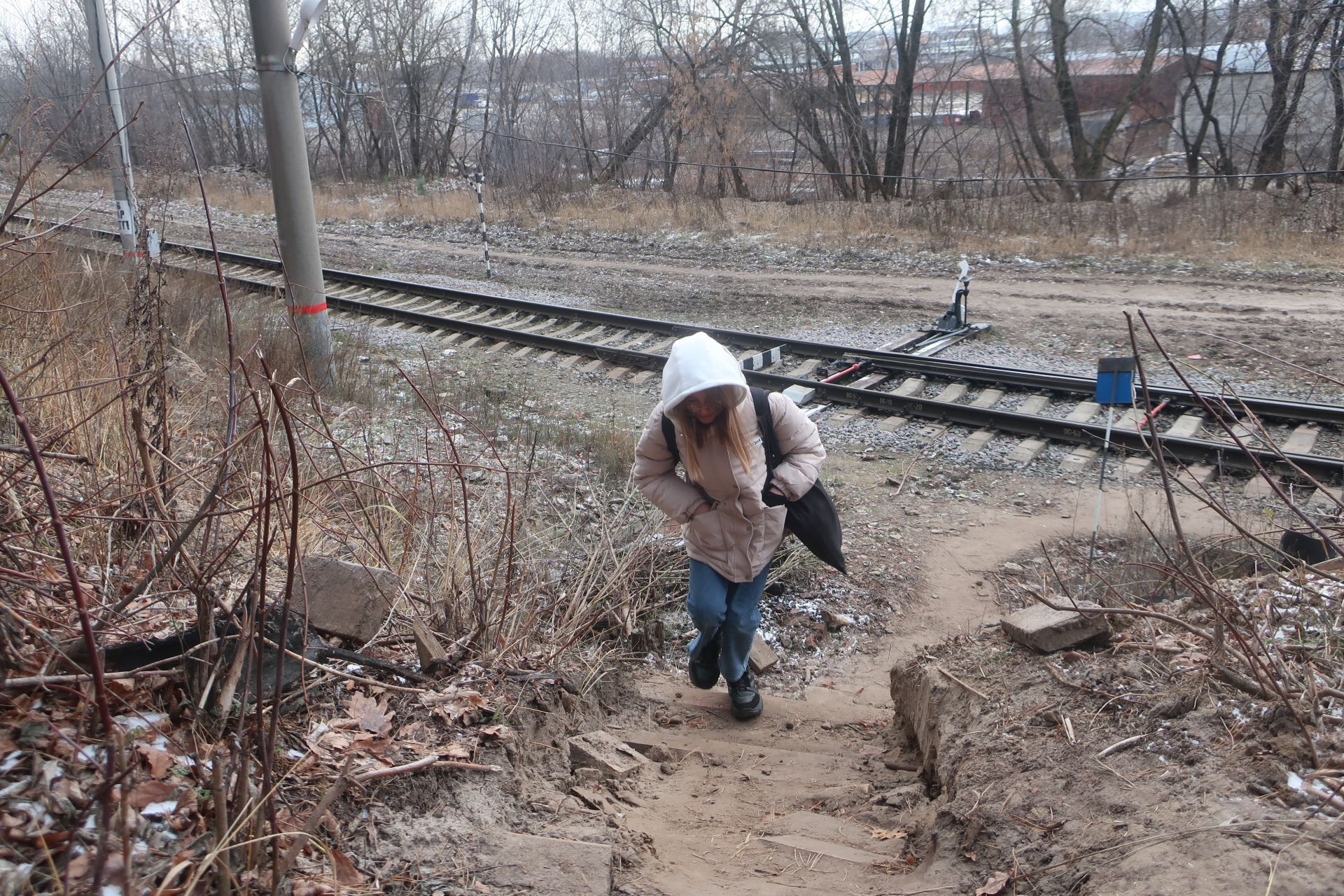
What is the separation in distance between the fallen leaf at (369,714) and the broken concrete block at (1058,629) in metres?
2.36

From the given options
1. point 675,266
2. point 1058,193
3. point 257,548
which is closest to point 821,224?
point 675,266

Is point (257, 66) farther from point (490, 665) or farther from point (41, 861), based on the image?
point (41, 861)

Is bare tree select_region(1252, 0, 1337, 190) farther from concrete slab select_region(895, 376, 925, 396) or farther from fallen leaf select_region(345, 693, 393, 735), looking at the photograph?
fallen leaf select_region(345, 693, 393, 735)

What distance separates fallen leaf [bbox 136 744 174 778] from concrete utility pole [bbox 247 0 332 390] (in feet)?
19.7

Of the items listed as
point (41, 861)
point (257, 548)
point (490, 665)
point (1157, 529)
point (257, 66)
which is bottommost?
point (1157, 529)

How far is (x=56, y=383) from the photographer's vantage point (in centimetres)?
462

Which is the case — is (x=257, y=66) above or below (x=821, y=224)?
above

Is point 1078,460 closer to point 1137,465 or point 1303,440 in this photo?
point 1137,465

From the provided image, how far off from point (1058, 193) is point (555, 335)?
43.0 ft

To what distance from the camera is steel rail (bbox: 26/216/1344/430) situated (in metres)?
7.72

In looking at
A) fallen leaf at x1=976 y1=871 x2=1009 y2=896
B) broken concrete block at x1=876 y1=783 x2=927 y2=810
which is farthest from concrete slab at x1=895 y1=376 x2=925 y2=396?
fallen leaf at x1=976 y1=871 x2=1009 y2=896

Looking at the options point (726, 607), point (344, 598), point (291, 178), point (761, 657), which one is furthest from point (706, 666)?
point (291, 178)

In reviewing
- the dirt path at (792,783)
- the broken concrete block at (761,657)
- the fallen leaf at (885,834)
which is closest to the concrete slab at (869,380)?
the dirt path at (792,783)

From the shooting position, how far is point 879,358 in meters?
9.69
